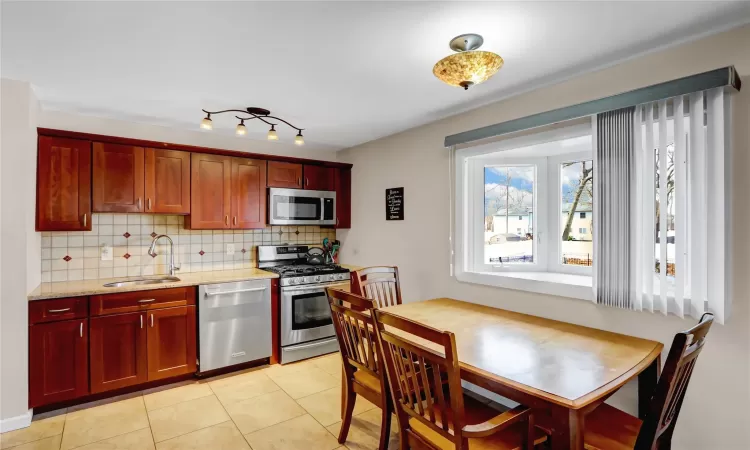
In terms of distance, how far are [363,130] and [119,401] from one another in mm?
3026

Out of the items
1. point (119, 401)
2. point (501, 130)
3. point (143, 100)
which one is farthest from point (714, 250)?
point (119, 401)

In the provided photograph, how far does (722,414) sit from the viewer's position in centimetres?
177

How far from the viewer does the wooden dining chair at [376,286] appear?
2777 millimetres

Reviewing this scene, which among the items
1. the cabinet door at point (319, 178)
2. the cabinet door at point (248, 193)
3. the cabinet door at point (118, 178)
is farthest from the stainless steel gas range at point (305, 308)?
the cabinet door at point (118, 178)

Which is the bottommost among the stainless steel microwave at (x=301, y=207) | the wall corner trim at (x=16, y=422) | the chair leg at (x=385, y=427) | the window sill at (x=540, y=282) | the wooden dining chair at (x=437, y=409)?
the wall corner trim at (x=16, y=422)

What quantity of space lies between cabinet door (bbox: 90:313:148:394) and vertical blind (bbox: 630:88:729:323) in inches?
135

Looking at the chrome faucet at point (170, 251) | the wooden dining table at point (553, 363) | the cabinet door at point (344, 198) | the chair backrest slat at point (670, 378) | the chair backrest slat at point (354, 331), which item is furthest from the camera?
the cabinet door at point (344, 198)


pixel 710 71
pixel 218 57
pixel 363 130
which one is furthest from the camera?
pixel 363 130

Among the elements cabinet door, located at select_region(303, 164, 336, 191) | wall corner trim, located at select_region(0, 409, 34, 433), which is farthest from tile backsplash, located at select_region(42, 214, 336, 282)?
wall corner trim, located at select_region(0, 409, 34, 433)

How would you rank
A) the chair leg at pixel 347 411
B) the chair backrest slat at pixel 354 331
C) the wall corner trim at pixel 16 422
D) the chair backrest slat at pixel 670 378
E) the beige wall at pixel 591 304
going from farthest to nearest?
the wall corner trim at pixel 16 422, the chair leg at pixel 347 411, the chair backrest slat at pixel 354 331, the beige wall at pixel 591 304, the chair backrest slat at pixel 670 378

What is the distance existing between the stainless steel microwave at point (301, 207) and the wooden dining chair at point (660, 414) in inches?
123

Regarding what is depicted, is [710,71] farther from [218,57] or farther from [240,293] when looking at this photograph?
[240,293]

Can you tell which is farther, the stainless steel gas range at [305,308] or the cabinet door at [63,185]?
the stainless steel gas range at [305,308]

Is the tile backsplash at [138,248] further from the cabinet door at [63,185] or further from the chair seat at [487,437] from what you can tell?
the chair seat at [487,437]
